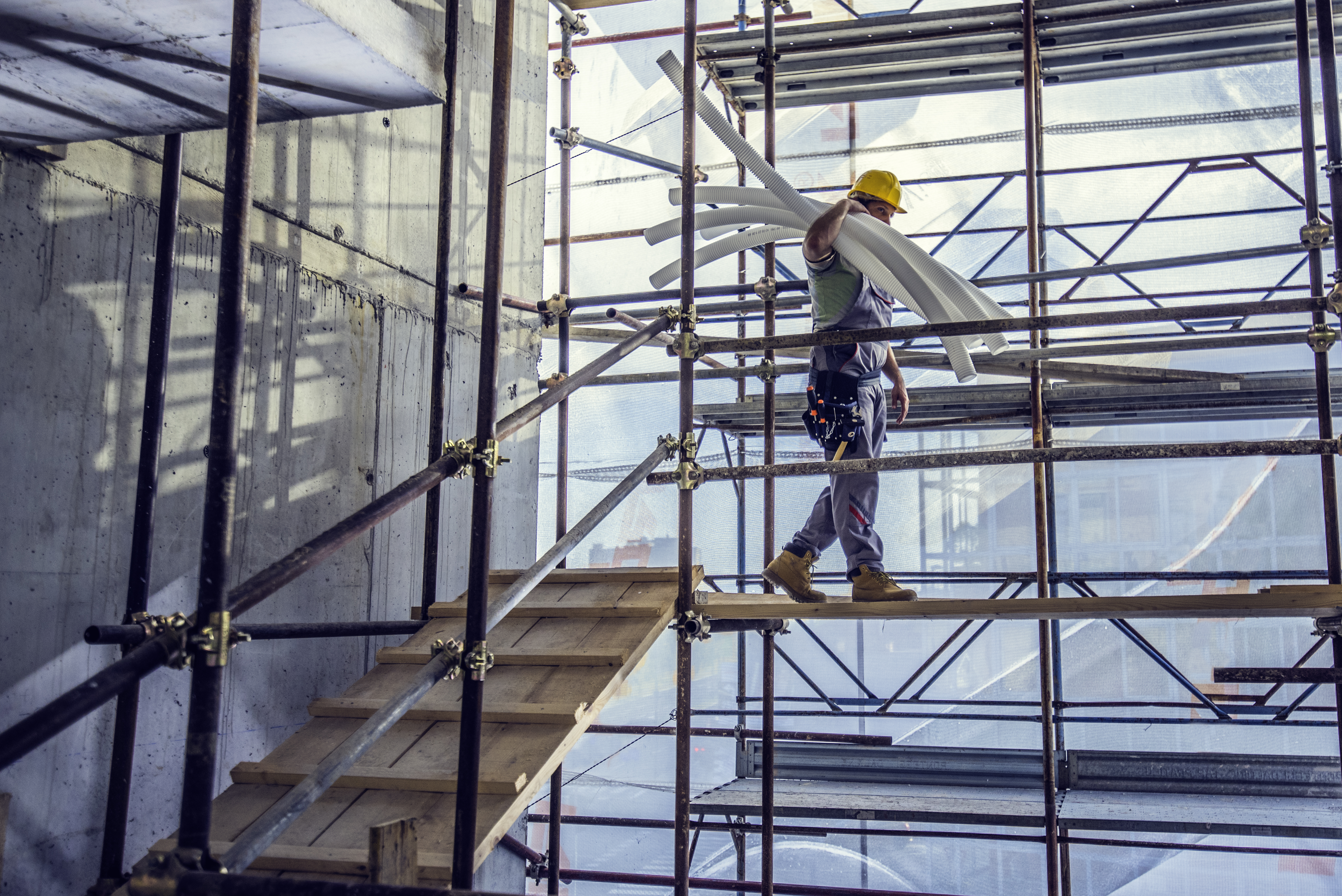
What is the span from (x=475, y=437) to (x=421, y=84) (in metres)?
1.02

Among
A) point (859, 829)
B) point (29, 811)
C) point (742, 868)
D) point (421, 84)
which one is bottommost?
point (742, 868)

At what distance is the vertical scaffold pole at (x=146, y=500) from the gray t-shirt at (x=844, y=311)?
7.95ft

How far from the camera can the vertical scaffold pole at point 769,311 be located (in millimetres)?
5688

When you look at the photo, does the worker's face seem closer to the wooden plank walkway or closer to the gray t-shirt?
the gray t-shirt

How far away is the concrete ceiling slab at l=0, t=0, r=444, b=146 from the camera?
2455 millimetres

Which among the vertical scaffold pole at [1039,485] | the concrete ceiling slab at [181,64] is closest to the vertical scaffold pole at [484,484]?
the concrete ceiling slab at [181,64]

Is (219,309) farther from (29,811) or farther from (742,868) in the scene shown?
(742,868)

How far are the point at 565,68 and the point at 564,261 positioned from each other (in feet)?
4.51

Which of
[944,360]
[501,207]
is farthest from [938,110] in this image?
[501,207]

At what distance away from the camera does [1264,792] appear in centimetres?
856

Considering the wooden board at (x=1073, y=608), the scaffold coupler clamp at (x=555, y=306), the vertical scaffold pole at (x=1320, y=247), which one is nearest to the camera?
the wooden board at (x=1073, y=608)

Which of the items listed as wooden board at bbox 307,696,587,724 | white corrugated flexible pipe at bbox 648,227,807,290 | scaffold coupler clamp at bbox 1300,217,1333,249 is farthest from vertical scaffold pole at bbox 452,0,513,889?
scaffold coupler clamp at bbox 1300,217,1333,249

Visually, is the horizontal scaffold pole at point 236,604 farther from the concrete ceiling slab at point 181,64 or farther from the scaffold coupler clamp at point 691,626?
the scaffold coupler clamp at point 691,626

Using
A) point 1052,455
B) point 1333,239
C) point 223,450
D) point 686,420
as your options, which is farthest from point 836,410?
point 223,450
